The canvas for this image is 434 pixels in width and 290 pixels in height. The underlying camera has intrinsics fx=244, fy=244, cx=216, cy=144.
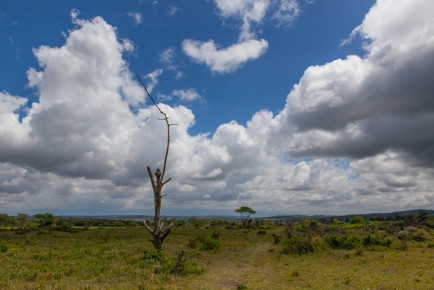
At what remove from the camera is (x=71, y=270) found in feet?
49.6

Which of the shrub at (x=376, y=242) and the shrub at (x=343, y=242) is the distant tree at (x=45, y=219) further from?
the shrub at (x=376, y=242)

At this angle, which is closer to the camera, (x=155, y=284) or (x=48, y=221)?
(x=155, y=284)

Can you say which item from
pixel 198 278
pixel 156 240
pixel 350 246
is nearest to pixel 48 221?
pixel 156 240

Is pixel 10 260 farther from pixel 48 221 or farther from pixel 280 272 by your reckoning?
pixel 48 221

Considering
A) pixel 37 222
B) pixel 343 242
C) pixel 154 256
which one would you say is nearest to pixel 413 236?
pixel 343 242

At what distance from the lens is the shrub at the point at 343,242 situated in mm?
29089

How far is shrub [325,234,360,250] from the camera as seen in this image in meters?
29.1

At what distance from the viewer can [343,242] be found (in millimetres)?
29594

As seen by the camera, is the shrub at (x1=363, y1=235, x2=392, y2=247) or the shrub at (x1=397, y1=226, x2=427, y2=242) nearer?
the shrub at (x1=363, y1=235, x2=392, y2=247)

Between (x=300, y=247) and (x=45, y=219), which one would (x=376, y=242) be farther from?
(x=45, y=219)

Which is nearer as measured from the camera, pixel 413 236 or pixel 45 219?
pixel 413 236

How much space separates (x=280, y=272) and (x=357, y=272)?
5.04m

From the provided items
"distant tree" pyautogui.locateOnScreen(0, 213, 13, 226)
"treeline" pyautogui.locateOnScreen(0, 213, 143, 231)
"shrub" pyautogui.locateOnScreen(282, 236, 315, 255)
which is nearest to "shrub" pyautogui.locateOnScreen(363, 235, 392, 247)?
"shrub" pyautogui.locateOnScreen(282, 236, 315, 255)

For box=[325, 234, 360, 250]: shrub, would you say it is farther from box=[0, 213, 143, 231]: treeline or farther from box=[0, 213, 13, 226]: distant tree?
box=[0, 213, 13, 226]: distant tree
